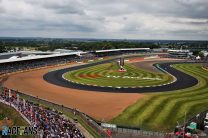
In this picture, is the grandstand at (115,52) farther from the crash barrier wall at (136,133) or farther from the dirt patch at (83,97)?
the crash barrier wall at (136,133)

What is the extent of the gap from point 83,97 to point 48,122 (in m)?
21.0

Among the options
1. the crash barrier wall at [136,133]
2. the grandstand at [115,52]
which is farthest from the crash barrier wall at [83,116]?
the grandstand at [115,52]

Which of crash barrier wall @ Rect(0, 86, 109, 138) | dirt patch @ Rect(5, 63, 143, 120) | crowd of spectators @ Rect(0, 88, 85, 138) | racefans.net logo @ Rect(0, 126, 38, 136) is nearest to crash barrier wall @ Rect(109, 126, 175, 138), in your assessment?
crash barrier wall @ Rect(0, 86, 109, 138)

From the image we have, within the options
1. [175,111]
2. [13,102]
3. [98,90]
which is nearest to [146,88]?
[98,90]

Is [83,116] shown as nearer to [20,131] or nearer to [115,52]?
[20,131]

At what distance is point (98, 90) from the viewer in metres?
63.7

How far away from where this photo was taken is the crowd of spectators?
32.9 m

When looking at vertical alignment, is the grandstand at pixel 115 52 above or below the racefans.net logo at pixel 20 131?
above

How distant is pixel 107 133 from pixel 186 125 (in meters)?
10.8

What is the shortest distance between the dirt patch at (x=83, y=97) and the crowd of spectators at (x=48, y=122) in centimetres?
724

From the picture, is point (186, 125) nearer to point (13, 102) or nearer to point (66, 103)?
point (66, 103)

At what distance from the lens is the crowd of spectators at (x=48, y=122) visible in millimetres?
32875

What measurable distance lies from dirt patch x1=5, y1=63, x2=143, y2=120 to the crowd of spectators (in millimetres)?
7241

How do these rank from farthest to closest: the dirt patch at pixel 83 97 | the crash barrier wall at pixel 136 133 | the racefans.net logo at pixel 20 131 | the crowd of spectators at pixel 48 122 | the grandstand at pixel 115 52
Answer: the grandstand at pixel 115 52
the dirt patch at pixel 83 97
the crash barrier wall at pixel 136 133
the racefans.net logo at pixel 20 131
the crowd of spectators at pixel 48 122
